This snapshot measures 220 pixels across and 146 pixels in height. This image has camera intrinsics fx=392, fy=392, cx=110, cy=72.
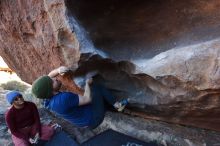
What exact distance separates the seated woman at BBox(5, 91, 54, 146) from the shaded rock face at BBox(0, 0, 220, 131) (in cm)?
51

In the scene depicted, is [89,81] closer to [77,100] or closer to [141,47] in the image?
[77,100]

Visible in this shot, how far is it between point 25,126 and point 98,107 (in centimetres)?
94

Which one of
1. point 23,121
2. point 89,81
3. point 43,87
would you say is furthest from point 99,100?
point 23,121

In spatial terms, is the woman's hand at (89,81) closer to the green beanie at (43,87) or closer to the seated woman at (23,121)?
the green beanie at (43,87)

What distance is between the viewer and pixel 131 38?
→ 377cm

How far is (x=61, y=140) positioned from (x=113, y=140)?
69 cm

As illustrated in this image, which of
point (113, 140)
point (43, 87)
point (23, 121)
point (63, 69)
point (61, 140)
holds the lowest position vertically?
point (61, 140)

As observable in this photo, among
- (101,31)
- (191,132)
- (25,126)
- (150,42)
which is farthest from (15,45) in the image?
(191,132)

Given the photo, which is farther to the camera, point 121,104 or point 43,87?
point 121,104

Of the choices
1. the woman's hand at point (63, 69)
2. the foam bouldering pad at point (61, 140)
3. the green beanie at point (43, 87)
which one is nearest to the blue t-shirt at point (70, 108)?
the green beanie at point (43, 87)

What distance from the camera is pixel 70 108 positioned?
12.3 ft

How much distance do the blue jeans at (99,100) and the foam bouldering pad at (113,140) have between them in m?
0.36

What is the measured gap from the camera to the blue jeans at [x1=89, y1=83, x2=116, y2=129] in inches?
151

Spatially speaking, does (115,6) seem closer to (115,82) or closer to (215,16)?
(115,82)
